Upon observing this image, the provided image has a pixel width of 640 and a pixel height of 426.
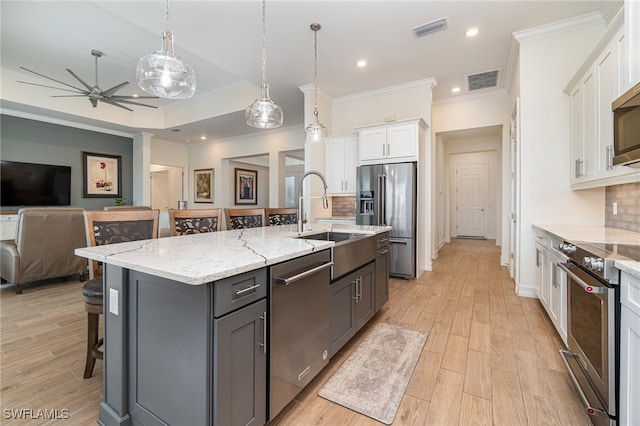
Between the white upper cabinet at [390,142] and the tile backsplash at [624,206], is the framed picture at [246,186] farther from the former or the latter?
the tile backsplash at [624,206]

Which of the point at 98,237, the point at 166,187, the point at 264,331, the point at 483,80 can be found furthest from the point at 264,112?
the point at 166,187

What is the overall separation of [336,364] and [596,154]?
113 inches

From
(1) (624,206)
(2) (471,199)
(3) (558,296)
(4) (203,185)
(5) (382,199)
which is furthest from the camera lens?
(4) (203,185)

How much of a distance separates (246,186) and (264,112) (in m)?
6.82

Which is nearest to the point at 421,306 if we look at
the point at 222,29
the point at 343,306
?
the point at 343,306

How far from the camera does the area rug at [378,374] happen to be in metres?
1.61

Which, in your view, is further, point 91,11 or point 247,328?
point 91,11

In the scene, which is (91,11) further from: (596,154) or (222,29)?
(596,154)

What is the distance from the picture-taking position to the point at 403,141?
4270 millimetres

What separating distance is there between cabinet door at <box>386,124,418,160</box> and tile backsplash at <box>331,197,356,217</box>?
1.38 metres

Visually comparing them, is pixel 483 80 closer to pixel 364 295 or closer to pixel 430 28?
pixel 430 28

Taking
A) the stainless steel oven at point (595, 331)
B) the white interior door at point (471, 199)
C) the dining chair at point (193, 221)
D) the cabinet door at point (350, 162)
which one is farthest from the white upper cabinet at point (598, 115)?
the white interior door at point (471, 199)

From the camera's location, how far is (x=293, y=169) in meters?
10.9

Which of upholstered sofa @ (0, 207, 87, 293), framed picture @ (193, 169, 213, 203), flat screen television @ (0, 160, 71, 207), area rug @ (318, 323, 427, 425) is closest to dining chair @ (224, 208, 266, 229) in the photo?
area rug @ (318, 323, 427, 425)
